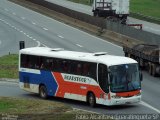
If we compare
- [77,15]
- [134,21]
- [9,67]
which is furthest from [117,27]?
[134,21]

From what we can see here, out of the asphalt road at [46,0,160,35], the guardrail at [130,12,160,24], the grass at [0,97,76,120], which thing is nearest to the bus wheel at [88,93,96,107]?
the grass at [0,97,76,120]

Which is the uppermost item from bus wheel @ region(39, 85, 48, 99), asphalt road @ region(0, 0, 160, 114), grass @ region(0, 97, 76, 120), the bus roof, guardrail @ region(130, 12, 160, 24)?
the bus roof

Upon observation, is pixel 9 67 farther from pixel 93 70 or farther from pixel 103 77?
pixel 103 77

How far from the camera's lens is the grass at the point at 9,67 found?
133 ft

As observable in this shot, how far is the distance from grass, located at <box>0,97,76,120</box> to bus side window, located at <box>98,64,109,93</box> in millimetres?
2730

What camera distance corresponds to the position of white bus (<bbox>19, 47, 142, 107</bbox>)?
1162 inches

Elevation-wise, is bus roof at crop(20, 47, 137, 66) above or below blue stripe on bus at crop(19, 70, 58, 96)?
above

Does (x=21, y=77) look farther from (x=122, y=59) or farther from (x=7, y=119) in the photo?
(x=7, y=119)

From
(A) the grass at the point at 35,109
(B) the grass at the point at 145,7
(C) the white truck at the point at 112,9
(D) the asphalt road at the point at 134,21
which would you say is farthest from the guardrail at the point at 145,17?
(A) the grass at the point at 35,109

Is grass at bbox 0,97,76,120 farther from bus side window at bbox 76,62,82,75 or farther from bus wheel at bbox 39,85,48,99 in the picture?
bus wheel at bbox 39,85,48,99

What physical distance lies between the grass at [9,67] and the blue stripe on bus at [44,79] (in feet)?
18.8

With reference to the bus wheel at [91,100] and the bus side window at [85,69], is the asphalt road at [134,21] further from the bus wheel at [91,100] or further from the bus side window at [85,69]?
the bus wheel at [91,100]

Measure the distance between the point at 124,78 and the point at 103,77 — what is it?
98 cm

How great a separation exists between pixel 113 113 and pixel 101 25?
38.0 metres
